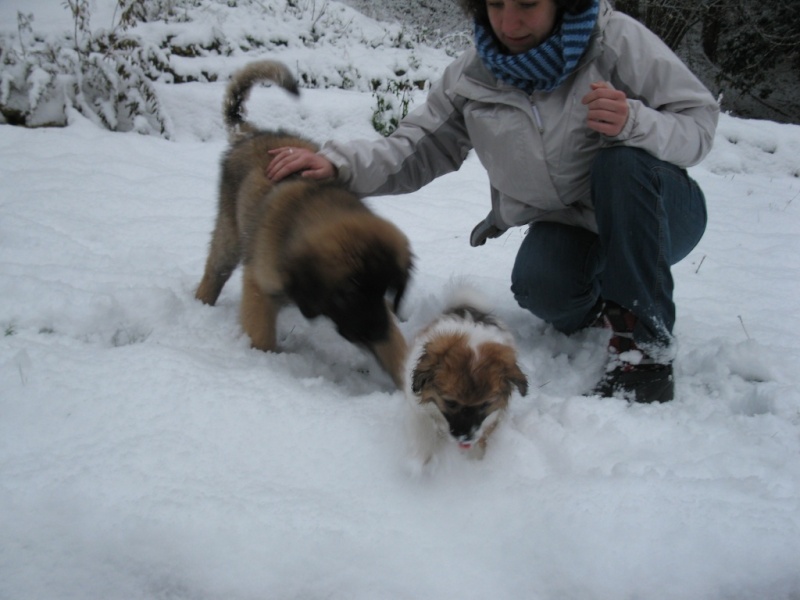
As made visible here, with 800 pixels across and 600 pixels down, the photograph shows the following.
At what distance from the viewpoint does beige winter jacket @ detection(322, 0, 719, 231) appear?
205 cm

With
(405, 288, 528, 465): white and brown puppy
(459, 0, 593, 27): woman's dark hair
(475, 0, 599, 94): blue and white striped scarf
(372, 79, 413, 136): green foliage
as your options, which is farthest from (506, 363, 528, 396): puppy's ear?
(372, 79, 413, 136): green foliage

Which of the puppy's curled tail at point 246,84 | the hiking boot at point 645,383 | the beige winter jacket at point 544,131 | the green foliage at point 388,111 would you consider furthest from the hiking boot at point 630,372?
the green foliage at point 388,111

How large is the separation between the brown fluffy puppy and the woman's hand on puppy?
56mm

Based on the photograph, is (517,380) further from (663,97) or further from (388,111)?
(388,111)

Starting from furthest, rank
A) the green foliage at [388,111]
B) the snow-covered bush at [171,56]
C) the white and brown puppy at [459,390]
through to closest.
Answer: the green foliage at [388,111] → the snow-covered bush at [171,56] → the white and brown puppy at [459,390]

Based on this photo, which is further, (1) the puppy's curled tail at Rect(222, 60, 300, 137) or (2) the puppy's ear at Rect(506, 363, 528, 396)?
(1) the puppy's curled tail at Rect(222, 60, 300, 137)

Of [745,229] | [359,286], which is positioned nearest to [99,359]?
[359,286]

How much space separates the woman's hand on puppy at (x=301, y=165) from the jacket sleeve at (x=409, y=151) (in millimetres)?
44

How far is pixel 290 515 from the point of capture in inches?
56.3

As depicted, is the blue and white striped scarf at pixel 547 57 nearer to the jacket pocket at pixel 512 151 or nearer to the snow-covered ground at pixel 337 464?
the jacket pocket at pixel 512 151

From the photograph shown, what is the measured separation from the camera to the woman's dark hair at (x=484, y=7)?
2006mm

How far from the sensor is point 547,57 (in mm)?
2039

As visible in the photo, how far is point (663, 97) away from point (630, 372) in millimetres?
1070

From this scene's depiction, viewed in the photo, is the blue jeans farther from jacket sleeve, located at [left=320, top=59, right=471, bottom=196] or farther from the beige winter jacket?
jacket sleeve, located at [left=320, top=59, right=471, bottom=196]
